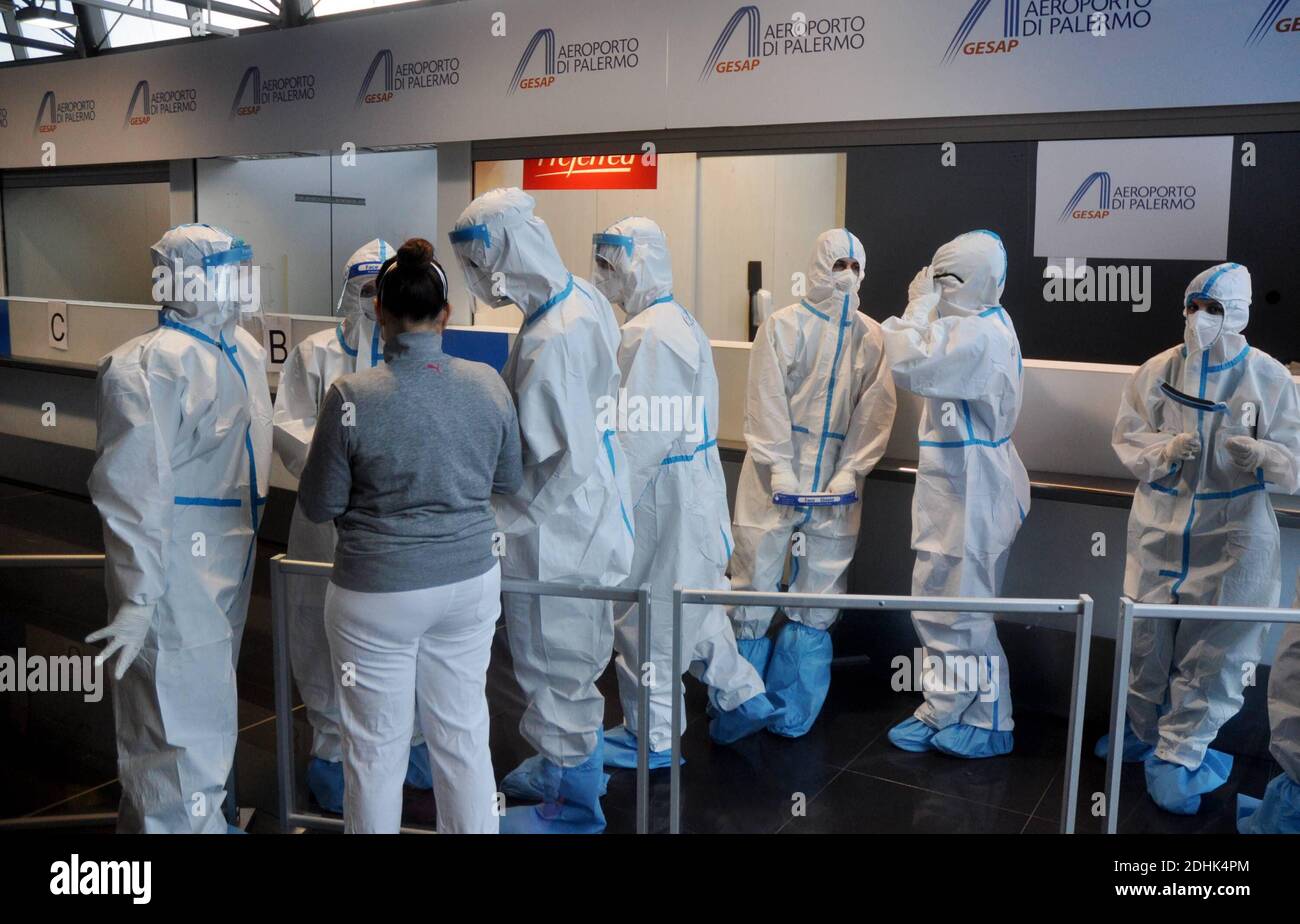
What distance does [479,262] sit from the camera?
105 inches

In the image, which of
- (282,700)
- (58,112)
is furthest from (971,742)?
(58,112)

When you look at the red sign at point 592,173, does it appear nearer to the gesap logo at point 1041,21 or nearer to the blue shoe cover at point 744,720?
the gesap logo at point 1041,21

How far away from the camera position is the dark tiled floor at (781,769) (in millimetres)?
2396

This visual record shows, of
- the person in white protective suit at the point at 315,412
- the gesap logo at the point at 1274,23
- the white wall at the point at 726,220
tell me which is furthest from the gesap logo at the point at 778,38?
the person in white protective suit at the point at 315,412

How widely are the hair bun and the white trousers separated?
2.09 ft

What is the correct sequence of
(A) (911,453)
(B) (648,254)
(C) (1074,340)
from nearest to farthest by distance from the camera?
(B) (648,254), (A) (911,453), (C) (1074,340)

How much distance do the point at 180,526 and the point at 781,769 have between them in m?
1.48

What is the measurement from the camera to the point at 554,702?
272cm

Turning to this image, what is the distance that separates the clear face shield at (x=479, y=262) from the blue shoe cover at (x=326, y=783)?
122 cm

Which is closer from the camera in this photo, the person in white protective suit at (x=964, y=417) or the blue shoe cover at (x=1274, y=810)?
the blue shoe cover at (x=1274, y=810)

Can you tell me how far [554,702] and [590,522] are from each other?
0.45 m

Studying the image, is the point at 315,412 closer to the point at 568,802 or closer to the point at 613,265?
the point at 613,265
